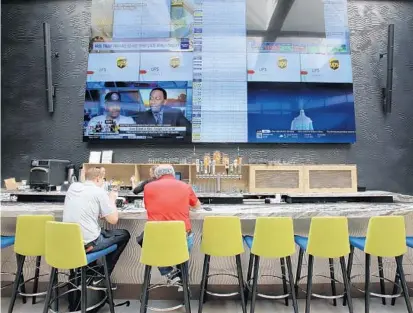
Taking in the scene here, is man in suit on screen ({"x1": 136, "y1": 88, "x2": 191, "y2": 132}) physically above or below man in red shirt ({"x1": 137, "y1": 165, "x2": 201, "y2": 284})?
above

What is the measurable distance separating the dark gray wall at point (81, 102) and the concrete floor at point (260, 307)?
2968mm

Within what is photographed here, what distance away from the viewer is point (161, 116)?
18.0ft

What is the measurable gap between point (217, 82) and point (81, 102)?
260 cm

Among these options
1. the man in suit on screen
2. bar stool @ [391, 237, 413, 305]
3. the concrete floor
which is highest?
the man in suit on screen

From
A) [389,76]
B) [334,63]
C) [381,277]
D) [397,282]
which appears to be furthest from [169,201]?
[389,76]

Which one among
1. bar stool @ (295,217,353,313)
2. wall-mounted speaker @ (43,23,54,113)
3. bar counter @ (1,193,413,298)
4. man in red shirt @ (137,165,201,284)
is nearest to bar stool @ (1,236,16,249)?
bar counter @ (1,193,413,298)

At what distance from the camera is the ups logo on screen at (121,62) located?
5.54 meters

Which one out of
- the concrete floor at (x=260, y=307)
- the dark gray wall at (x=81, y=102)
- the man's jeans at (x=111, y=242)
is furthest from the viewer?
the dark gray wall at (x=81, y=102)

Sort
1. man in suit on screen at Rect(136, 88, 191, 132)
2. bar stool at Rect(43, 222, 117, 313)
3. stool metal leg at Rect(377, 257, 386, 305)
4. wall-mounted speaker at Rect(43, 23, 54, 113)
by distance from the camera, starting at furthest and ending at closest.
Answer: wall-mounted speaker at Rect(43, 23, 54, 113) → man in suit on screen at Rect(136, 88, 191, 132) → stool metal leg at Rect(377, 257, 386, 305) → bar stool at Rect(43, 222, 117, 313)

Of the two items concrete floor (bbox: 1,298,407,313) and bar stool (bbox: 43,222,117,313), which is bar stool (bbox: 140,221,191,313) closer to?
bar stool (bbox: 43,222,117,313)

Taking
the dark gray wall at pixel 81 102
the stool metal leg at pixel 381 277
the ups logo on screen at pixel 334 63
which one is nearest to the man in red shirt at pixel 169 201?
the stool metal leg at pixel 381 277

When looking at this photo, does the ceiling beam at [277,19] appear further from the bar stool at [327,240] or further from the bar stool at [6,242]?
the bar stool at [6,242]

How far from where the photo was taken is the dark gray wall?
18.9ft

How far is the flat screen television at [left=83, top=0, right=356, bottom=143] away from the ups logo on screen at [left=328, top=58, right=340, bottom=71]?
0.7 inches
